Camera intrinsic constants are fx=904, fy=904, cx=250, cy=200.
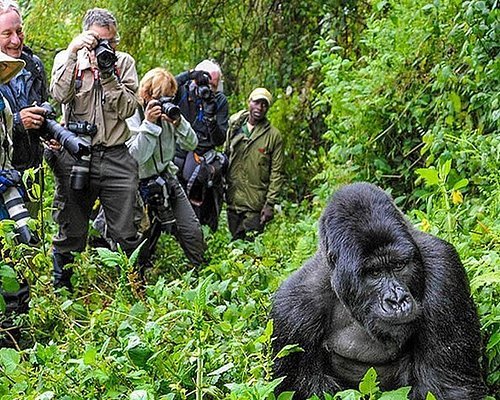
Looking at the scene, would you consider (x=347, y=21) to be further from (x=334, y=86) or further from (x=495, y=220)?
(x=495, y=220)

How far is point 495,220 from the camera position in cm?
357

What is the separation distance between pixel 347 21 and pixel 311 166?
1360 mm

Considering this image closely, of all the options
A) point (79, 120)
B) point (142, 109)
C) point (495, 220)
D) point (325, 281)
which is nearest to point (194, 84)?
point (142, 109)

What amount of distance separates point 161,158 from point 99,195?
0.58 metres

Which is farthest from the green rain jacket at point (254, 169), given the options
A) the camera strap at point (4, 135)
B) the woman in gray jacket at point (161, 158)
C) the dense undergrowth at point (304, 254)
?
the camera strap at point (4, 135)

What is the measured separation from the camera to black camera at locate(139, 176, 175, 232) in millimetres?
5535

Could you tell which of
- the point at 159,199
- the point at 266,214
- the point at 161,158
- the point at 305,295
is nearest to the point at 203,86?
the point at 161,158

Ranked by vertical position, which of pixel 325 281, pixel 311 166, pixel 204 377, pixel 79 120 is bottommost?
pixel 311 166

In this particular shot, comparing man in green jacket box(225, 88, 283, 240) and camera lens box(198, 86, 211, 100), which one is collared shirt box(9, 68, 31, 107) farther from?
man in green jacket box(225, 88, 283, 240)

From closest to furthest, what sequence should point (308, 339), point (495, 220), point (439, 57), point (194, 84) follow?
point (308, 339) < point (495, 220) < point (439, 57) < point (194, 84)

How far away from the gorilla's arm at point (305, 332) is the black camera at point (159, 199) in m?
2.78

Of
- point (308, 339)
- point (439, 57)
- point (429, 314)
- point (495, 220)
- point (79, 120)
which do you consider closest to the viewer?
point (429, 314)

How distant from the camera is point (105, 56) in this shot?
15.5 feet

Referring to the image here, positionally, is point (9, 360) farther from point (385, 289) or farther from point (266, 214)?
point (266, 214)
